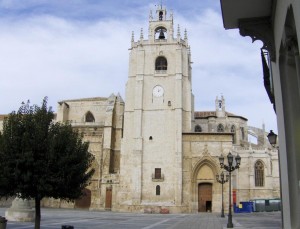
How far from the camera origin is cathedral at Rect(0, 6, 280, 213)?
44.8m

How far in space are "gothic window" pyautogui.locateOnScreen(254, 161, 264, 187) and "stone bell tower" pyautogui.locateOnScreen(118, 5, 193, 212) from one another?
33.7ft

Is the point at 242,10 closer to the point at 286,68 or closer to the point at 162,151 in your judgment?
the point at 286,68

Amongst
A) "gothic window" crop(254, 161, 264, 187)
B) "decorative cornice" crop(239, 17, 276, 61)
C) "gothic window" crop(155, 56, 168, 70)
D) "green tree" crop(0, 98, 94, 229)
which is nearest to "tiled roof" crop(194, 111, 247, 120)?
"gothic window" crop(155, 56, 168, 70)

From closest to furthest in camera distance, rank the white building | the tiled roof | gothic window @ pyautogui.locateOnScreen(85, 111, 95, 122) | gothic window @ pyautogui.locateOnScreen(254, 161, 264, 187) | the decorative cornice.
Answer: the white building < the decorative cornice < gothic window @ pyautogui.locateOnScreen(254, 161, 264, 187) < gothic window @ pyautogui.locateOnScreen(85, 111, 95, 122) < the tiled roof

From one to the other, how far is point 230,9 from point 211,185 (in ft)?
141

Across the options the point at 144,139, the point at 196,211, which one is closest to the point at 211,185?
the point at 196,211

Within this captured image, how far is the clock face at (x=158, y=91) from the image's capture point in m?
48.1

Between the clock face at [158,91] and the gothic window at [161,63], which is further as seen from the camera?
the gothic window at [161,63]

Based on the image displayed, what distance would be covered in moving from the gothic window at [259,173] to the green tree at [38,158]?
3802 centimetres

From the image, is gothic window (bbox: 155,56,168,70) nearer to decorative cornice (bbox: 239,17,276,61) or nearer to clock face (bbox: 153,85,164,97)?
clock face (bbox: 153,85,164,97)

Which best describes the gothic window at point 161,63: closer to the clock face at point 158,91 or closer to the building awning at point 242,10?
the clock face at point 158,91

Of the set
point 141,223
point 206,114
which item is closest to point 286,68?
point 141,223

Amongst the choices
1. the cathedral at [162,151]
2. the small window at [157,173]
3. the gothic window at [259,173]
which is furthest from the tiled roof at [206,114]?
the small window at [157,173]

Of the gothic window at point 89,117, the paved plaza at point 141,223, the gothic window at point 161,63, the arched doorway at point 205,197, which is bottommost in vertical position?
the paved plaza at point 141,223
